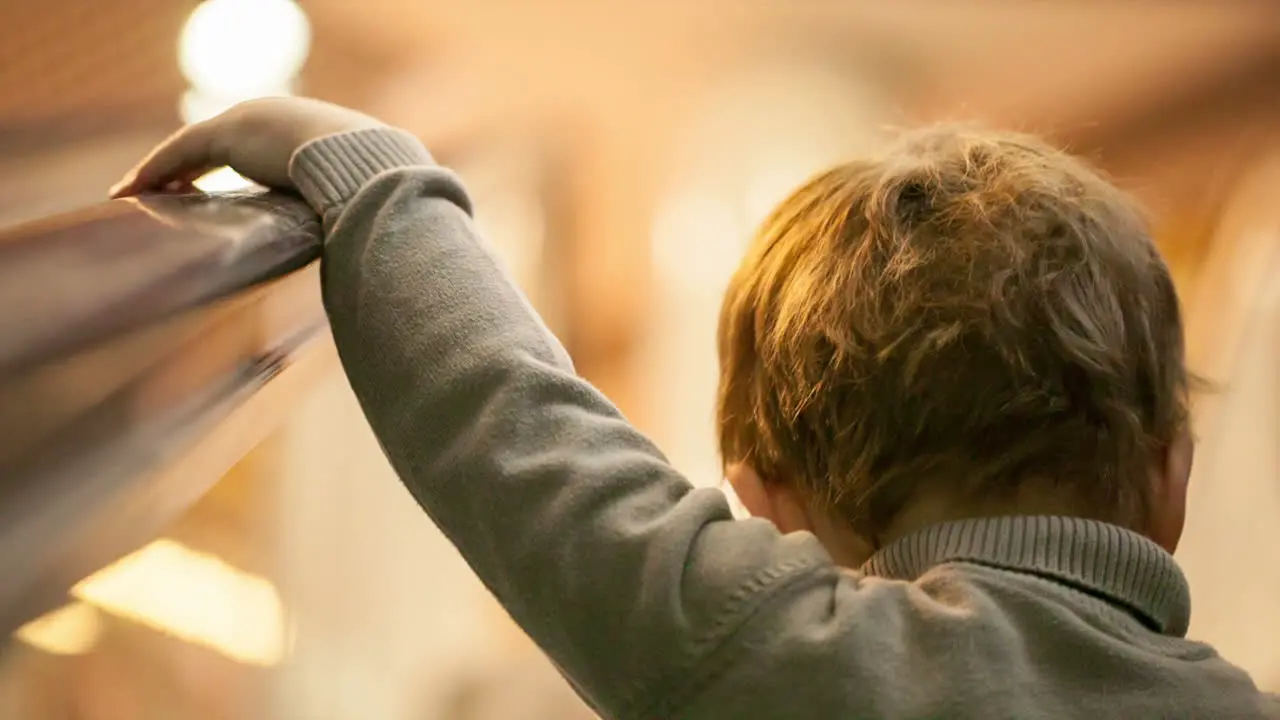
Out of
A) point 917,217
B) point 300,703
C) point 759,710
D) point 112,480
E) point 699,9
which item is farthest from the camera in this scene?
point 699,9

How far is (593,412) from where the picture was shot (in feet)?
1.43

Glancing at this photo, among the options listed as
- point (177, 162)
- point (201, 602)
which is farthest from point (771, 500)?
point (201, 602)

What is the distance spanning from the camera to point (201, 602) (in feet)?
2.47

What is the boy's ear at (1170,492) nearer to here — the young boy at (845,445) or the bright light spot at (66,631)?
the young boy at (845,445)

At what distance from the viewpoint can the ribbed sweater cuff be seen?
0.44 m

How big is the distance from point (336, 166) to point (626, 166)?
747 millimetres

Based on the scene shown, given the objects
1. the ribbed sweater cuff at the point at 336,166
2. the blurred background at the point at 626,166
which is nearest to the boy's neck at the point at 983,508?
the ribbed sweater cuff at the point at 336,166

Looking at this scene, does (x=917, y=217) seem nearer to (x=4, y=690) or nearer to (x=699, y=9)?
(x=4, y=690)

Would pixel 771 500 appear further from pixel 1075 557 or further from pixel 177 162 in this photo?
pixel 177 162

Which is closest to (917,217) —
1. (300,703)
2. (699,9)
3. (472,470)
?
(472,470)

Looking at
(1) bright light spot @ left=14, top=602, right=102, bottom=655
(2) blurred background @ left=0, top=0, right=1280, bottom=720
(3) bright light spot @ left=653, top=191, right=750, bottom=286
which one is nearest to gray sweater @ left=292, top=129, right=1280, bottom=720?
(1) bright light spot @ left=14, top=602, right=102, bottom=655

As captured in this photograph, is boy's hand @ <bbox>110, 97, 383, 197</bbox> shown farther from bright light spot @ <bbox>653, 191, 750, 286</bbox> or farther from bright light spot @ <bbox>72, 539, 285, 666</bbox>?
bright light spot @ <bbox>653, 191, 750, 286</bbox>

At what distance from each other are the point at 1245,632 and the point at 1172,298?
1.68ft

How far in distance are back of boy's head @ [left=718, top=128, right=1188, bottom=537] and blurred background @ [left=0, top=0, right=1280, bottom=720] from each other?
0.42 metres
